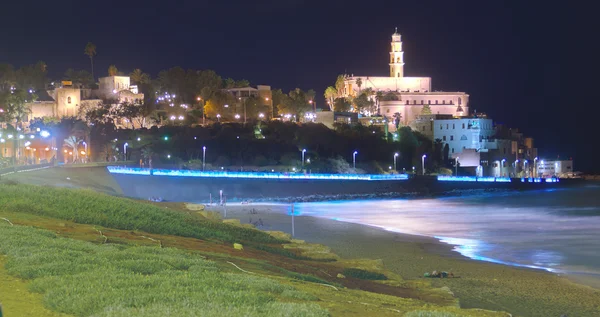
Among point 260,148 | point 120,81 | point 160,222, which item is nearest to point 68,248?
point 160,222

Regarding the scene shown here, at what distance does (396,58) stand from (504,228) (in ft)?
422

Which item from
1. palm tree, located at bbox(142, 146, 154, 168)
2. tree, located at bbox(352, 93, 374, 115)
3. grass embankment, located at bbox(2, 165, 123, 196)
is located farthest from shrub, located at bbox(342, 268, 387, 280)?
tree, located at bbox(352, 93, 374, 115)

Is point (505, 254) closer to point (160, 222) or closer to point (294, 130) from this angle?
point (160, 222)

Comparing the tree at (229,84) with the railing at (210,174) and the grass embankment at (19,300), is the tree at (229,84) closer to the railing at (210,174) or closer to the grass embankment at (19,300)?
the railing at (210,174)

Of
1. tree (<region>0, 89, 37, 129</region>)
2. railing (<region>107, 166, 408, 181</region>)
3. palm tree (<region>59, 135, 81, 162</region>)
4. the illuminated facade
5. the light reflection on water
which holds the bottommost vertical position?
the light reflection on water

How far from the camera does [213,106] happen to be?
131 metres

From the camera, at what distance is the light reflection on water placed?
30.8 m

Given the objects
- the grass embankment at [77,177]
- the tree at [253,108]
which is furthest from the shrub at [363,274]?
the tree at [253,108]

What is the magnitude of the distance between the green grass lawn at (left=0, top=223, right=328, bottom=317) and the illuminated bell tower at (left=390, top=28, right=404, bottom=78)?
15655cm

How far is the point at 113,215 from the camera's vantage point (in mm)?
26719

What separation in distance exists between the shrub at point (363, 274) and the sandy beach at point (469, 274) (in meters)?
2.16

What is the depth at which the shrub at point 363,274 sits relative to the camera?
69.0 ft

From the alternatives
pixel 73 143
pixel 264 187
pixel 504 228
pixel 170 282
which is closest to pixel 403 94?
pixel 264 187

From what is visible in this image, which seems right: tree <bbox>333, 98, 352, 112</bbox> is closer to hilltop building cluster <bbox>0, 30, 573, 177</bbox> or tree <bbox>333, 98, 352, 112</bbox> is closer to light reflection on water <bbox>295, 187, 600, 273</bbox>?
hilltop building cluster <bbox>0, 30, 573, 177</bbox>
